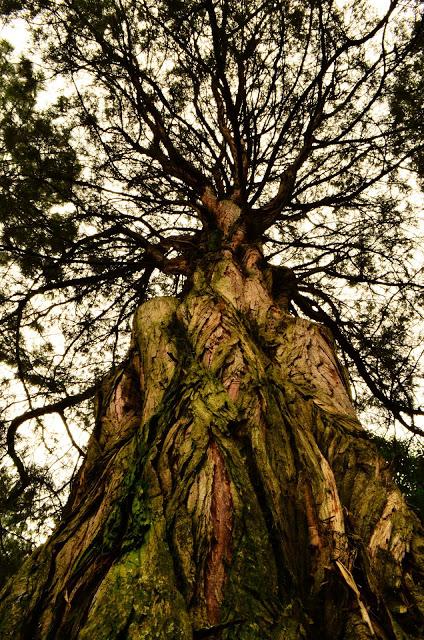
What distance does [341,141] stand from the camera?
13.9 feet

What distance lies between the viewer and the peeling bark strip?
88cm

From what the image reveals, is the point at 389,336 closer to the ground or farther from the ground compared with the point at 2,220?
closer to the ground

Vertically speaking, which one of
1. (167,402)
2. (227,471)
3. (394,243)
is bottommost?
(227,471)

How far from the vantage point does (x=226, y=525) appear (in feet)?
3.31

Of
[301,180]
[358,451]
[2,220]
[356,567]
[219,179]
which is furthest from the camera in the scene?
[219,179]

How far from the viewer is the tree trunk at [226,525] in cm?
86

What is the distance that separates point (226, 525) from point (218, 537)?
3cm

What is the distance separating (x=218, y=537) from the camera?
0.99 meters

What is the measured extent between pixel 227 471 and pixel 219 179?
4.17 meters

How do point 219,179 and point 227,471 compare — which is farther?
point 219,179

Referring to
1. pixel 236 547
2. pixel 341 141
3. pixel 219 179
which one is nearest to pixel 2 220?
pixel 219 179

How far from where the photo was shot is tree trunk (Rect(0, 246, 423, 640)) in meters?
0.86

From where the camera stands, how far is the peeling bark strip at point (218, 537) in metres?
0.88

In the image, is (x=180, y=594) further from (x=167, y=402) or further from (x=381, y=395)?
(x=381, y=395)
